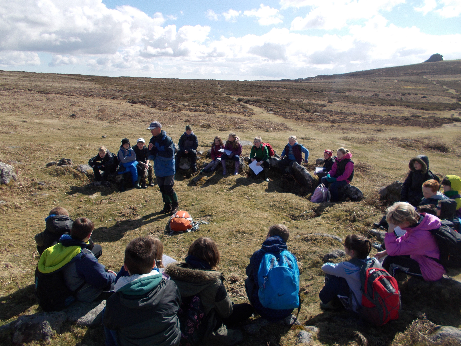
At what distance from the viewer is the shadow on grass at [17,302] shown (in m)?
4.61


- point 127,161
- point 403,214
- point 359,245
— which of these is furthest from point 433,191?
point 127,161

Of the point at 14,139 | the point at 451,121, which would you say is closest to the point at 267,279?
the point at 14,139

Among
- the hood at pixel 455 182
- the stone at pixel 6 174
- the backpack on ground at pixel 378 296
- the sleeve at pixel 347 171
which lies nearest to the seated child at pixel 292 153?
the sleeve at pixel 347 171

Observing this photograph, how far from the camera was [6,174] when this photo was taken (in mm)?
9992

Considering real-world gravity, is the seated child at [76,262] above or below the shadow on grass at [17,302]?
above

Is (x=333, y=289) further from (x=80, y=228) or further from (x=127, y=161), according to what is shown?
(x=127, y=161)

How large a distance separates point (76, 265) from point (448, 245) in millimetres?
5543

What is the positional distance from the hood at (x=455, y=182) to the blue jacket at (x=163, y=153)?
23.5ft

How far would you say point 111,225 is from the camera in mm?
8516

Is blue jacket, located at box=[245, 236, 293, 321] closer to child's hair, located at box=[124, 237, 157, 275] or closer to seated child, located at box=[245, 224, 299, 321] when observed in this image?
seated child, located at box=[245, 224, 299, 321]

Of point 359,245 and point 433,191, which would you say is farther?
point 433,191

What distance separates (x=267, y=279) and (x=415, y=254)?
102 inches

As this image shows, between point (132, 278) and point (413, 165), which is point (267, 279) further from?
point (413, 165)

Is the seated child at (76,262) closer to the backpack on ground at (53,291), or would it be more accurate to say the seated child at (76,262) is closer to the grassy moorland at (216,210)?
the backpack on ground at (53,291)
